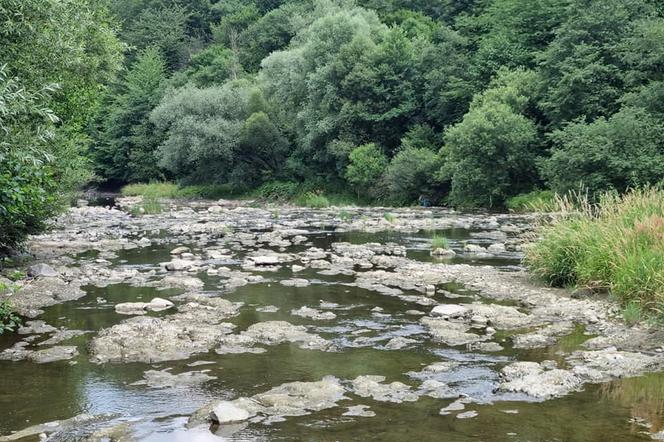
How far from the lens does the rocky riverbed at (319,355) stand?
671 centimetres

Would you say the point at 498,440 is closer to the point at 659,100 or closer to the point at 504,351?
the point at 504,351

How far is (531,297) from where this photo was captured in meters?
12.6

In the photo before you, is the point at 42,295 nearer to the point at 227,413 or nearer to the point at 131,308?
the point at 131,308

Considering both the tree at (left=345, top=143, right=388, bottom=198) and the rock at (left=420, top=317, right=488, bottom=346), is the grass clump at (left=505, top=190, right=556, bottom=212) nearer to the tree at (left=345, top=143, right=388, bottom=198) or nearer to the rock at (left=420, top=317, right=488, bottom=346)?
the tree at (left=345, top=143, right=388, bottom=198)

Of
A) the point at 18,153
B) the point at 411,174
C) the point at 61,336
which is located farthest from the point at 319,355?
the point at 411,174

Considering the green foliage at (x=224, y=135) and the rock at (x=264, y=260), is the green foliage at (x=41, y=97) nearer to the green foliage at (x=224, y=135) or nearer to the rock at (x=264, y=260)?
the rock at (x=264, y=260)

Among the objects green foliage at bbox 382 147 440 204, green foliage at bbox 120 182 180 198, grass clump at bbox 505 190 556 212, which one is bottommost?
green foliage at bbox 120 182 180 198

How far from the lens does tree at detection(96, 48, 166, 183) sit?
66500 mm

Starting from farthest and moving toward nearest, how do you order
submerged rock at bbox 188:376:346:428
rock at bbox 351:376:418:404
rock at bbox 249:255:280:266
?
rock at bbox 249:255:280:266 < rock at bbox 351:376:418:404 < submerged rock at bbox 188:376:346:428

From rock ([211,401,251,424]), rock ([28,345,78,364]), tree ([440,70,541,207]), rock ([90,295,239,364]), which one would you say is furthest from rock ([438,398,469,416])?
tree ([440,70,541,207])

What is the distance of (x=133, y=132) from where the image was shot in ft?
226

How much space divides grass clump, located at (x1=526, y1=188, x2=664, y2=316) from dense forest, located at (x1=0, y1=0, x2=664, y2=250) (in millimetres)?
9667

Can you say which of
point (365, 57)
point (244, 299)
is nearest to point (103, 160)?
point (365, 57)

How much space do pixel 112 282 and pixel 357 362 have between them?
26.7 ft
